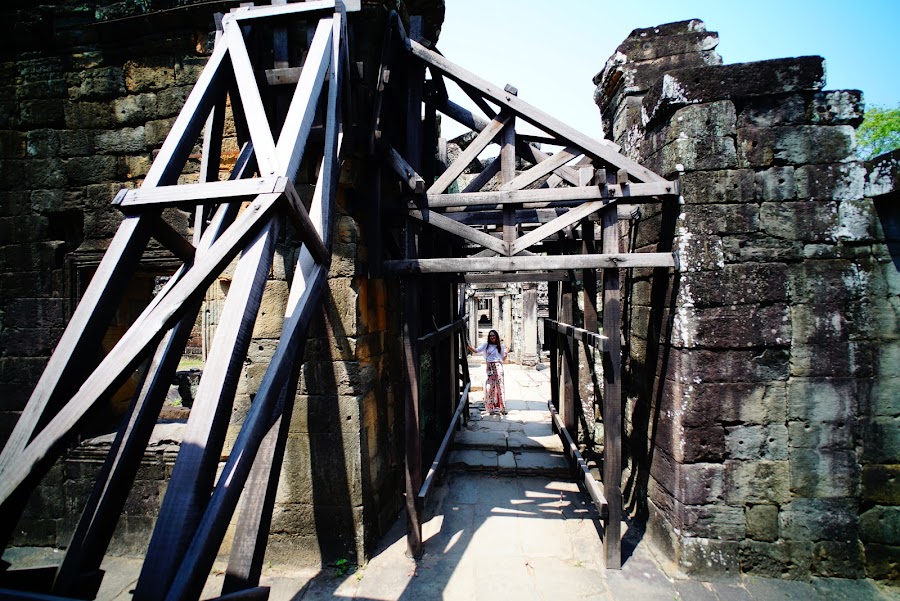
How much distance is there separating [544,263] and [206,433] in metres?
2.75

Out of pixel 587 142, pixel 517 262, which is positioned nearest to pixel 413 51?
pixel 587 142

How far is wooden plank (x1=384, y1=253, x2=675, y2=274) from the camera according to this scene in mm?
3352

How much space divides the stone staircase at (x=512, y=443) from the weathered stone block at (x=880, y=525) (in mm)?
2707

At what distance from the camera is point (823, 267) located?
10.8 feet

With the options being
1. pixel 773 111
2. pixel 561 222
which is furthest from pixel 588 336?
pixel 773 111

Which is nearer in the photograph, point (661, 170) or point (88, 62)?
point (661, 170)

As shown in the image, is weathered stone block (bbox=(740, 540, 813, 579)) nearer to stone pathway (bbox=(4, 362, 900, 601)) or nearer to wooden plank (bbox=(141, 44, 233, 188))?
stone pathway (bbox=(4, 362, 900, 601))

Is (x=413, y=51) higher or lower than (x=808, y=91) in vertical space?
higher

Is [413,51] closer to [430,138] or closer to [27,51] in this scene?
[430,138]

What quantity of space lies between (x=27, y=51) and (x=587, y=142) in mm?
5816

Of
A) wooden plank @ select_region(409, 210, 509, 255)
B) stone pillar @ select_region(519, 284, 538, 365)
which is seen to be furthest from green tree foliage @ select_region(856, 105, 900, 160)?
wooden plank @ select_region(409, 210, 509, 255)

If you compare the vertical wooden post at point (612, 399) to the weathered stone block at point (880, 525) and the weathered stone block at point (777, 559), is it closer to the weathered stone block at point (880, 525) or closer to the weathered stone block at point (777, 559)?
the weathered stone block at point (777, 559)

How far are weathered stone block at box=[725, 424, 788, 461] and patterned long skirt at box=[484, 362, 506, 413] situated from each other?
4.70m

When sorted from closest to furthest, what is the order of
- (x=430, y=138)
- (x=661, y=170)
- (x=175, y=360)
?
(x=175, y=360), (x=661, y=170), (x=430, y=138)
